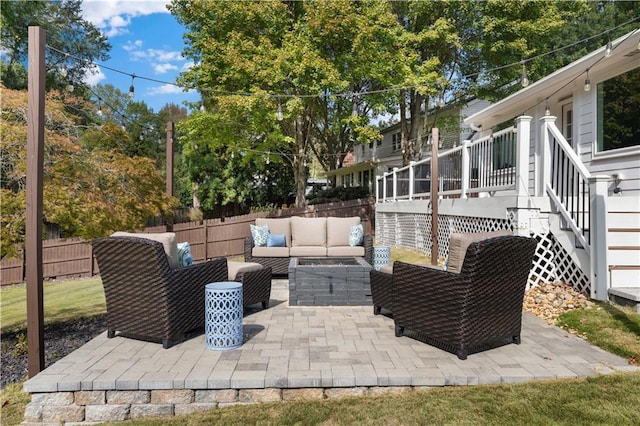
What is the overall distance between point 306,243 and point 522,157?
435 centimetres

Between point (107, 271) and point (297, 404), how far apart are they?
217 cm

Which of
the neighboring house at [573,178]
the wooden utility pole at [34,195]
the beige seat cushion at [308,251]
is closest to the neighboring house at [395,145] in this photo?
the neighboring house at [573,178]

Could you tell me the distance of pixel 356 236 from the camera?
796 centimetres

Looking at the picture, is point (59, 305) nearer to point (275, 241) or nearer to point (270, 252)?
point (270, 252)

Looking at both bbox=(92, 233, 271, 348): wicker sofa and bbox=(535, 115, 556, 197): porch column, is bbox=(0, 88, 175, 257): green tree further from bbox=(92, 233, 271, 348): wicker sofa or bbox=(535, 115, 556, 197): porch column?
bbox=(535, 115, 556, 197): porch column

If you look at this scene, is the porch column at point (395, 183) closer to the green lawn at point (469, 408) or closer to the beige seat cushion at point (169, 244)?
the beige seat cushion at point (169, 244)

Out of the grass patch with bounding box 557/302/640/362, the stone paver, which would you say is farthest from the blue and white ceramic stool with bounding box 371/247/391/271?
the grass patch with bounding box 557/302/640/362

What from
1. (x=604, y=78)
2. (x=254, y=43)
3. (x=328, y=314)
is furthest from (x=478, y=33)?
(x=328, y=314)

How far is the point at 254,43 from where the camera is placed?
13570mm

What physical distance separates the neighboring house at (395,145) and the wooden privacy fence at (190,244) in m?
4.93

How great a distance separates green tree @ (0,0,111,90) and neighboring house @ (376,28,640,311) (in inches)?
483

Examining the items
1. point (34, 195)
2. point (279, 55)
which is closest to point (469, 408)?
point (34, 195)

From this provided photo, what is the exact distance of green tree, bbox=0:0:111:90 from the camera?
1454 centimetres

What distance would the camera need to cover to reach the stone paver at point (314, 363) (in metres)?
2.85
